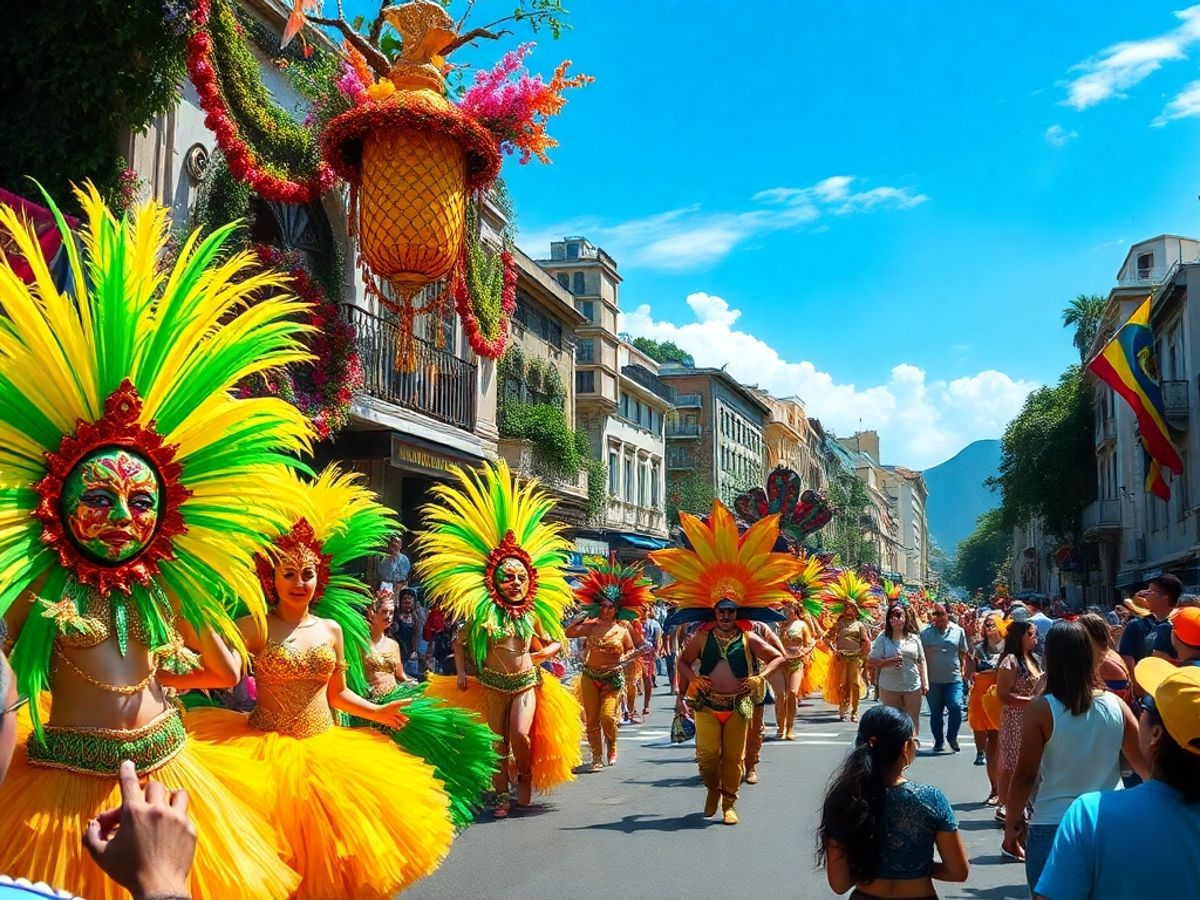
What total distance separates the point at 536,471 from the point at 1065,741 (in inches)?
923

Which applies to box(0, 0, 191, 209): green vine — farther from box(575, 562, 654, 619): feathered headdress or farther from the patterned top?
the patterned top

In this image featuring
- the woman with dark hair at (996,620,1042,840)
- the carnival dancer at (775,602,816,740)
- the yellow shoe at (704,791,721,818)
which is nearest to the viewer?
the woman with dark hair at (996,620,1042,840)

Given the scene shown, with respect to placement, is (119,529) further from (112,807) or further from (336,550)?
(336,550)

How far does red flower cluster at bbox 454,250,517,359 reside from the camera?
14.6 m

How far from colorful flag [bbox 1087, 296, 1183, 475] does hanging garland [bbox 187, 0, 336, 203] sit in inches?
1000

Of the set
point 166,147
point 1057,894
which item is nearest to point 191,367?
point 1057,894

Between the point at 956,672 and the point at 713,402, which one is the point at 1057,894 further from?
the point at 713,402

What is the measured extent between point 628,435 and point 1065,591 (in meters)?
34.3

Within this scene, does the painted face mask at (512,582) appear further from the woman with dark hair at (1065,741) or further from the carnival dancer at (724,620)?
the woman with dark hair at (1065,741)

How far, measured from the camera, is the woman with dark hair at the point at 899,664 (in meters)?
13.0

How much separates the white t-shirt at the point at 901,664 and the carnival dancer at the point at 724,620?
3.17 meters

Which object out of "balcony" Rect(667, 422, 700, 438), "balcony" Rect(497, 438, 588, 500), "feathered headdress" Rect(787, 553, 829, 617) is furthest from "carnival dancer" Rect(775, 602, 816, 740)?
"balcony" Rect(667, 422, 700, 438)

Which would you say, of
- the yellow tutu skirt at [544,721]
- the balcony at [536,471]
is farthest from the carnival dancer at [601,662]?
the balcony at [536,471]

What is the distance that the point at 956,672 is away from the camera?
13539mm
